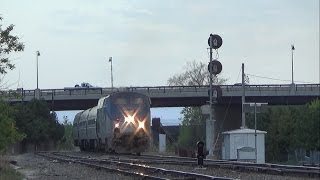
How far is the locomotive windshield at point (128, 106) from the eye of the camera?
154 ft

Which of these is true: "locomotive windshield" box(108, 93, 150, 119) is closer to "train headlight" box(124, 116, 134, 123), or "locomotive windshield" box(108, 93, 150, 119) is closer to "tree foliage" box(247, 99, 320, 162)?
"train headlight" box(124, 116, 134, 123)

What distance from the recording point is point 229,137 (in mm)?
44062

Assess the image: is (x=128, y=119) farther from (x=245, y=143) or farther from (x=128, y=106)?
(x=245, y=143)

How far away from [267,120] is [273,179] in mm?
48536

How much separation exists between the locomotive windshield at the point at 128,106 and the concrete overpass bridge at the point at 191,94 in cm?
4232

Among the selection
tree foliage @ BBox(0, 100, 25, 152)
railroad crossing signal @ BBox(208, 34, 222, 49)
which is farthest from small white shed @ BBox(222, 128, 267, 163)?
tree foliage @ BBox(0, 100, 25, 152)

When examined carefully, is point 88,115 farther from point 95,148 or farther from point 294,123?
point 294,123

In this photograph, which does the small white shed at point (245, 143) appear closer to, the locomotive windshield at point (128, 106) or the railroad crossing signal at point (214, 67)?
the railroad crossing signal at point (214, 67)

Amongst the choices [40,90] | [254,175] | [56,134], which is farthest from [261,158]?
[40,90]

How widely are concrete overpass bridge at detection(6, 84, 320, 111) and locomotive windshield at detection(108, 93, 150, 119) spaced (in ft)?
139

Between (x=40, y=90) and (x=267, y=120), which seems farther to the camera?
(x=40, y=90)

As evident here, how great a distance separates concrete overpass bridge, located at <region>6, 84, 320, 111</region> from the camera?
301 feet

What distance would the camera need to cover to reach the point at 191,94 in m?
91.9

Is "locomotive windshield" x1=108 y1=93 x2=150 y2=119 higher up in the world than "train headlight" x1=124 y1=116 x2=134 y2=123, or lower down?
higher up
